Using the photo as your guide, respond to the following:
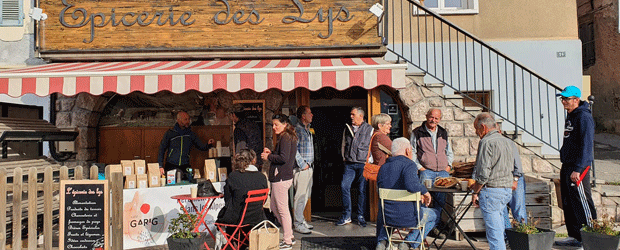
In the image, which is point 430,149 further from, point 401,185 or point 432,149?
point 401,185

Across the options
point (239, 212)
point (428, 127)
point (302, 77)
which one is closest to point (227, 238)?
point (239, 212)

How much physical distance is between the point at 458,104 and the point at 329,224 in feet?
9.37

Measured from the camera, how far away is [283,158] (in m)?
6.26

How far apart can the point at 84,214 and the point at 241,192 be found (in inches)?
72.8

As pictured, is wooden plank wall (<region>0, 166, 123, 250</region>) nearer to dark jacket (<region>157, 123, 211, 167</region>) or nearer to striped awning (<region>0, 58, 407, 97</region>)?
striped awning (<region>0, 58, 407, 97</region>)

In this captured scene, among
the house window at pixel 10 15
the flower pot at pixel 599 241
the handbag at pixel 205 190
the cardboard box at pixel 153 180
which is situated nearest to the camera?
the flower pot at pixel 599 241

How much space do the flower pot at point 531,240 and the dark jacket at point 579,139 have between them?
1.14 meters

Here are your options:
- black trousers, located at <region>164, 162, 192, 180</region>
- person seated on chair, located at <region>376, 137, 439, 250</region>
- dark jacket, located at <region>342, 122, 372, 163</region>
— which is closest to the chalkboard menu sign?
black trousers, located at <region>164, 162, 192, 180</region>

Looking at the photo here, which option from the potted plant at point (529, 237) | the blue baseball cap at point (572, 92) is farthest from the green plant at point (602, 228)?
the blue baseball cap at point (572, 92)

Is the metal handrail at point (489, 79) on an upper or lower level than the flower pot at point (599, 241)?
upper

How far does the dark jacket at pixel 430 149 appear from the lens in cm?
660

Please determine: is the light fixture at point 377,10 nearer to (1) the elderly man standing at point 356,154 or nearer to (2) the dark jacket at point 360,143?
(1) the elderly man standing at point 356,154

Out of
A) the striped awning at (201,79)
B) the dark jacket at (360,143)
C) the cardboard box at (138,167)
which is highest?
the striped awning at (201,79)

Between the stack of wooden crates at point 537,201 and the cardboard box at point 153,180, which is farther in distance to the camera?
the cardboard box at point 153,180
